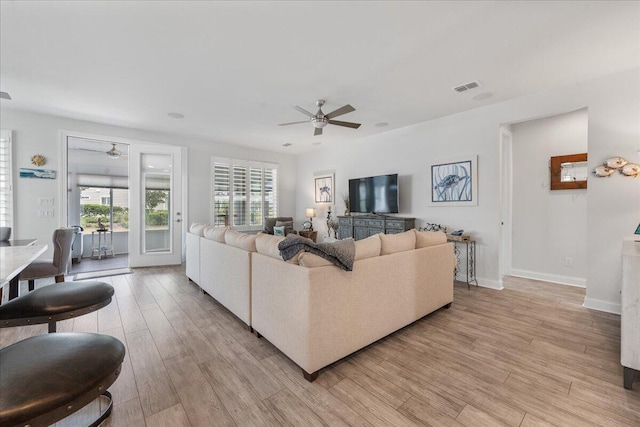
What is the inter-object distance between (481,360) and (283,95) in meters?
3.59

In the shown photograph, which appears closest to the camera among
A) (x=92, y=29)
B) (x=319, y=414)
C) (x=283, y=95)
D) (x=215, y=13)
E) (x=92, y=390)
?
(x=92, y=390)

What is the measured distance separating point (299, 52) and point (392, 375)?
Result: 115 inches

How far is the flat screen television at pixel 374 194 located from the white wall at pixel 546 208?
2.04m

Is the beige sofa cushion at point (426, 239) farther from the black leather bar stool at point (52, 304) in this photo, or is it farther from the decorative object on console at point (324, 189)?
the decorative object on console at point (324, 189)

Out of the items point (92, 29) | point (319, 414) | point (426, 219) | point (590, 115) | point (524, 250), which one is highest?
point (92, 29)

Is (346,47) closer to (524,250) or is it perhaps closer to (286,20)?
(286,20)

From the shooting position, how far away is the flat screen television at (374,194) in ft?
16.6

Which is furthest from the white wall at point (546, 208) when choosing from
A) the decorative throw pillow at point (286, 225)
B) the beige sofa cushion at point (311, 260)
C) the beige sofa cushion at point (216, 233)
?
the beige sofa cushion at point (216, 233)

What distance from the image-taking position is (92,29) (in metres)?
2.29

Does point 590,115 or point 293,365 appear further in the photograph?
point 590,115

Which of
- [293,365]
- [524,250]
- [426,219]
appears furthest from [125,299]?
[524,250]

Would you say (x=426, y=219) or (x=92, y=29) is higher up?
(x=92, y=29)

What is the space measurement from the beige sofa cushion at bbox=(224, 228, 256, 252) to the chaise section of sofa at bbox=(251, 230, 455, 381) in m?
0.18

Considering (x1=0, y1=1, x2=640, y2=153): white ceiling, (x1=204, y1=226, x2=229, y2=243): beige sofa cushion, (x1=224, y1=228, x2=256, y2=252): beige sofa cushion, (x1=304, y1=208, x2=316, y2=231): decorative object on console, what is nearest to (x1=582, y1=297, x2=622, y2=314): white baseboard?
(x1=0, y1=1, x2=640, y2=153): white ceiling
